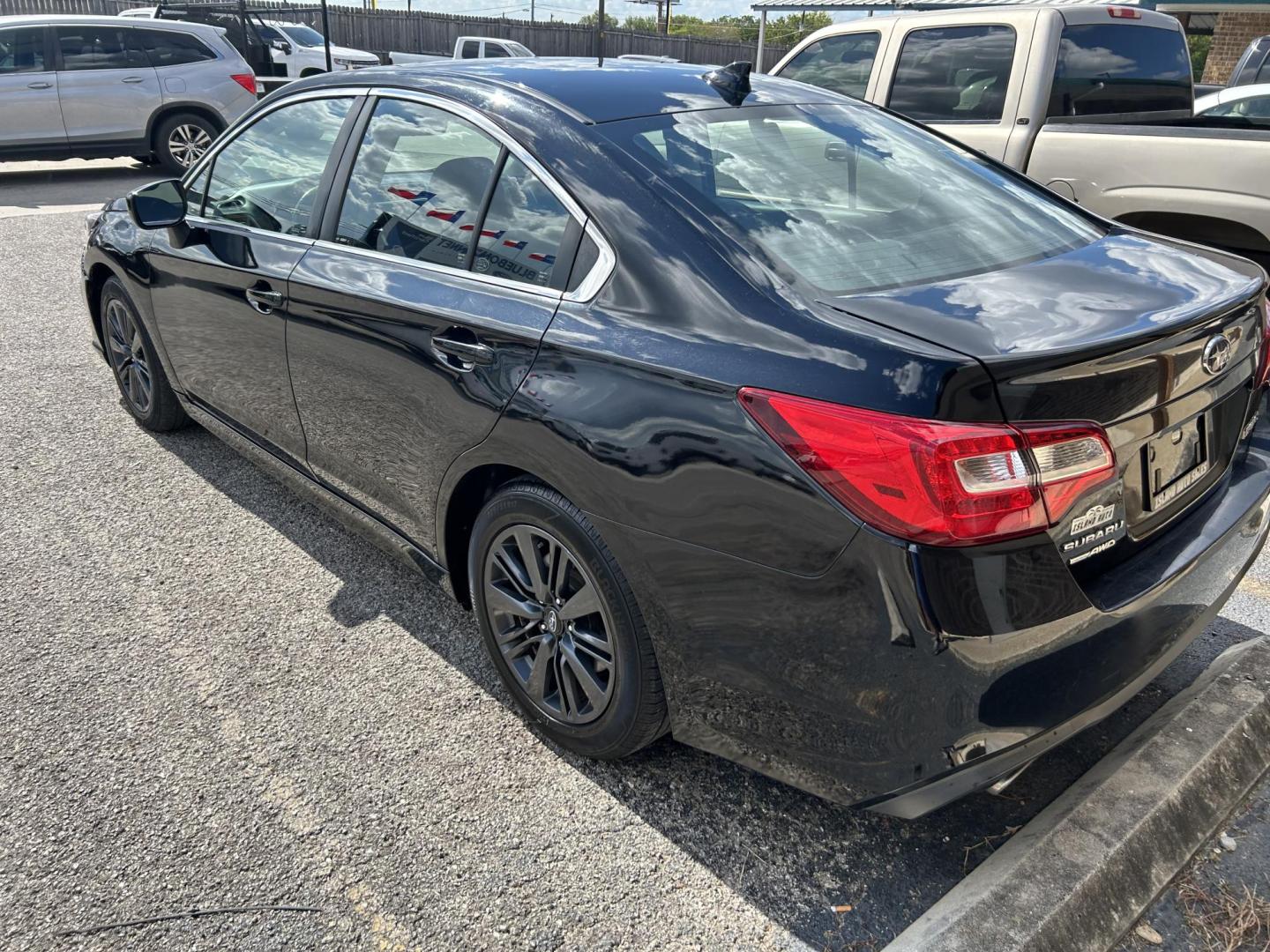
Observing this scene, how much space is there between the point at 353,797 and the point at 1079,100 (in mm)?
5513

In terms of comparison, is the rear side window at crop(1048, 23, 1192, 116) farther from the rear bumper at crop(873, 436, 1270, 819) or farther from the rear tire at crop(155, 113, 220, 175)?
the rear tire at crop(155, 113, 220, 175)

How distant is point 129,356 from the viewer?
4.61m

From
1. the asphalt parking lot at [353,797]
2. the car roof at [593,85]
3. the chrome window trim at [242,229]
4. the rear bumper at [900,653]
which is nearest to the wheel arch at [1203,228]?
the asphalt parking lot at [353,797]

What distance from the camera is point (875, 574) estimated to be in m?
1.84

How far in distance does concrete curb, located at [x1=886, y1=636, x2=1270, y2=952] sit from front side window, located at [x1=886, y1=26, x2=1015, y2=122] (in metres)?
4.18

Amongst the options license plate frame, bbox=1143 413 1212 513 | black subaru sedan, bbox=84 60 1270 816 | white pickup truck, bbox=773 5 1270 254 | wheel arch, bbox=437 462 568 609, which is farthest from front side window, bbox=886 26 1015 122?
wheel arch, bbox=437 462 568 609

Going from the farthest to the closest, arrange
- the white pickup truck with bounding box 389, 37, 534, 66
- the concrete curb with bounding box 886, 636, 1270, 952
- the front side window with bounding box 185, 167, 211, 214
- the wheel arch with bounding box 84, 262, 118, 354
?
the white pickup truck with bounding box 389, 37, 534, 66, the wheel arch with bounding box 84, 262, 118, 354, the front side window with bounding box 185, 167, 211, 214, the concrete curb with bounding box 886, 636, 1270, 952

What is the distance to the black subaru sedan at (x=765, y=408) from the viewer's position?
1.85m

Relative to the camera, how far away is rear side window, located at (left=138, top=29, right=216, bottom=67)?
11961 millimetres

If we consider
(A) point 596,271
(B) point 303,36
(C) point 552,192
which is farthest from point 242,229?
(B) point 303,36

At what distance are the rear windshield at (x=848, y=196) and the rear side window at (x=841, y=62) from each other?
3.82 m

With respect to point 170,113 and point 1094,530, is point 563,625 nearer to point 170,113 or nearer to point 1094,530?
point 1094,530

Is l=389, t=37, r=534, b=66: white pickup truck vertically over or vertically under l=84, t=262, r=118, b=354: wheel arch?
over

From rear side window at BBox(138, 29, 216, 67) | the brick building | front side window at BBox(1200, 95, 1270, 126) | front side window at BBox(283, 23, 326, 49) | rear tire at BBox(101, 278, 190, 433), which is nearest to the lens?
rear tire at BBox(101, 278, 190, 433)
